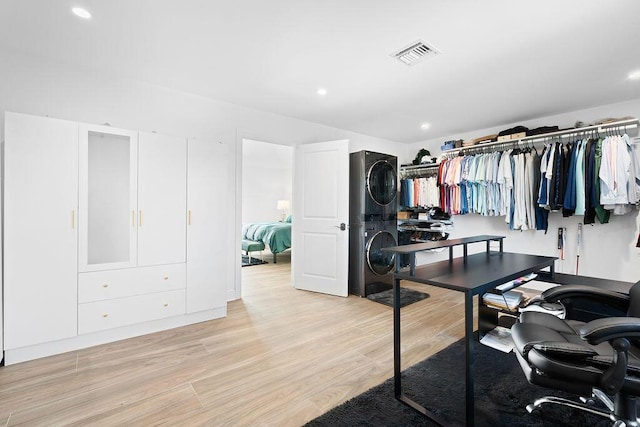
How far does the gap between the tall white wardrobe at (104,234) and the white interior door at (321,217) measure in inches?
50.7

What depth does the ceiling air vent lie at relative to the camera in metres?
2.23

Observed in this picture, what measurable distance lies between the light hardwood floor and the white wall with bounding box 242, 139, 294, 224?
543cm

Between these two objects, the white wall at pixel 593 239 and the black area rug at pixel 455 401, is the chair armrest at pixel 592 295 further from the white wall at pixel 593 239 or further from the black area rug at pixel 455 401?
the white wall at pixel 593 239

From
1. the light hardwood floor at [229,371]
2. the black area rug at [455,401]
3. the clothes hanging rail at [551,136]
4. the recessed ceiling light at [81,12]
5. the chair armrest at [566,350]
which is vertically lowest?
the light hardwood floor at [229,371]

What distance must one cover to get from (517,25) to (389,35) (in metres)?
0.86

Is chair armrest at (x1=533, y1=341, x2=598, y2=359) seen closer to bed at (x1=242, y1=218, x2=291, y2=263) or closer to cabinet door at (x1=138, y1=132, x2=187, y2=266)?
cabinet door at (x1=138, y1=132, x2=187, y2=266)

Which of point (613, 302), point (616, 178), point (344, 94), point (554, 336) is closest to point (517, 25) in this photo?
point (344, 94)

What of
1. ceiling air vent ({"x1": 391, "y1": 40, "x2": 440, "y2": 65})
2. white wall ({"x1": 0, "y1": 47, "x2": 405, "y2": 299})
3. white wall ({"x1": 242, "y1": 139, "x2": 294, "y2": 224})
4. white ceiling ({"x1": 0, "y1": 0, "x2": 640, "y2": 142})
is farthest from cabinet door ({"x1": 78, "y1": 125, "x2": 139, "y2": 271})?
white wall ({"x1": 242, "y1": 139, "x2": 294, "y2": 224})

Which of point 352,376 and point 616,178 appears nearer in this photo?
point 352,376

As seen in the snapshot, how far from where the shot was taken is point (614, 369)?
1.06m

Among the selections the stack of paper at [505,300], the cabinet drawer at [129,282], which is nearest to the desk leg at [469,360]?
the stack of paper at [505,300]

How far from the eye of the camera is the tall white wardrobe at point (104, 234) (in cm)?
208

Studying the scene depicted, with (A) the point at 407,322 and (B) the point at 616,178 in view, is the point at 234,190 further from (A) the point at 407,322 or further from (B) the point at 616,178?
(B) the point at 616,178

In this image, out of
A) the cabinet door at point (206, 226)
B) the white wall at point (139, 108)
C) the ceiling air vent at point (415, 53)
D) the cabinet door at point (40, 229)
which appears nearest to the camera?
the cabinet door at point (40, 229)
